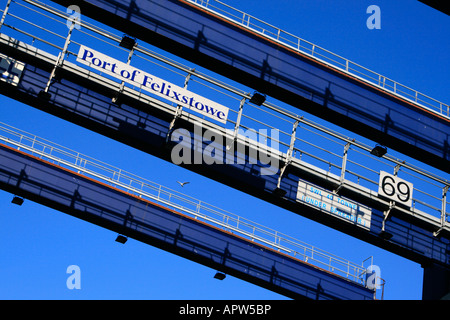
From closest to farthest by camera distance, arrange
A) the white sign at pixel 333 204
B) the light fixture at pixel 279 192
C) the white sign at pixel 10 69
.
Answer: the white sign at pixel 10 69, the light fixture at pixel 279 192, the white sign at pixel 333 204

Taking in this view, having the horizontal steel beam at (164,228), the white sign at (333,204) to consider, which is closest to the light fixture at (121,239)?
the horizontal steel beam at (164,228)

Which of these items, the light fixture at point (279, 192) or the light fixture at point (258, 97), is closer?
the light fixture at point (258, 97)

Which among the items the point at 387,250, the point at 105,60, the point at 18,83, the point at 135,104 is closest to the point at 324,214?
the point at 387,250

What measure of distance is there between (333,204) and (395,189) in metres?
2.35

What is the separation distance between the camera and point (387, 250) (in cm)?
2170

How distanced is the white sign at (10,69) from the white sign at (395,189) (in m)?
12.3

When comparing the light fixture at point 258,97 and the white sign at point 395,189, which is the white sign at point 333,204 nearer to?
the white sign at point 395,189

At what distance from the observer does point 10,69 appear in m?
18.7

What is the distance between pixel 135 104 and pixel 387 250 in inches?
399

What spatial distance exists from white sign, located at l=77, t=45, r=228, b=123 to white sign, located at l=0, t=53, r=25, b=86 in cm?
184

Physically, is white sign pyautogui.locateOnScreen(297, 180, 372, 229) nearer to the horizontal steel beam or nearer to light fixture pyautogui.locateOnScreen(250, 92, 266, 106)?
light fixture pyautogui.locateOnScreen(250, 92, 266, 106)

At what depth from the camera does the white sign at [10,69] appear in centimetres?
1855

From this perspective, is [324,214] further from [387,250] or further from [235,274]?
[235,274]
